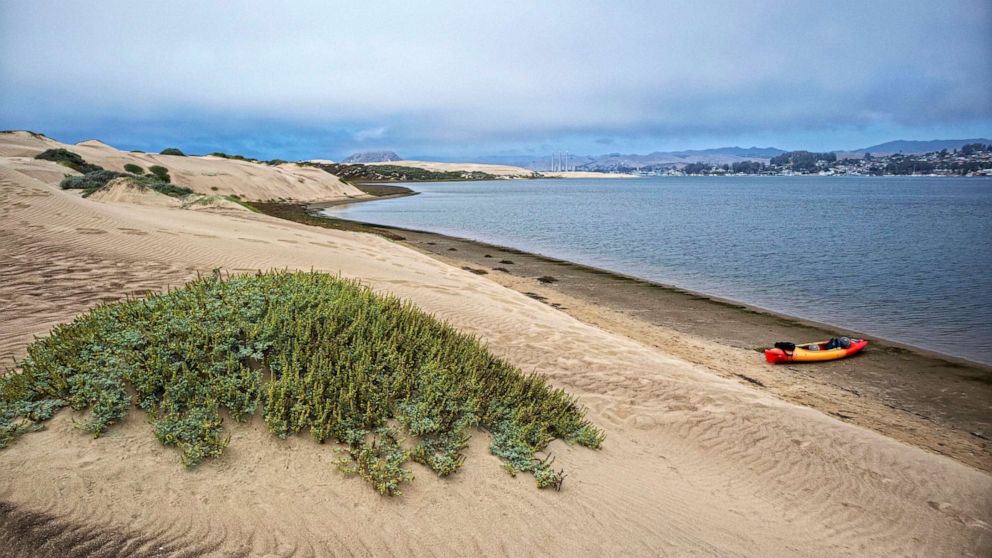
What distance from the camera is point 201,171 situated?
54844 millimetres

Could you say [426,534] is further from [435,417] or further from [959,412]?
[959,412]

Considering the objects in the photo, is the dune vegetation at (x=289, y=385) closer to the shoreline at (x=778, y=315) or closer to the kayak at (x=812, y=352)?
the kayak at (x=812, y=352)

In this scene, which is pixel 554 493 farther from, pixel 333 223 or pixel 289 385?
pixel 333 223

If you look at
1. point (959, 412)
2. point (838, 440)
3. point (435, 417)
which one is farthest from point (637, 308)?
point (435, 417)

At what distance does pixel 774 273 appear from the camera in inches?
933

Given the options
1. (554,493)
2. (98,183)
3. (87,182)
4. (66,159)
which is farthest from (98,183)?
(554,493)

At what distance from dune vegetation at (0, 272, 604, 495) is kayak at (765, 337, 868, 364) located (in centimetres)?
796

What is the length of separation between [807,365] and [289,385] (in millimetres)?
12004

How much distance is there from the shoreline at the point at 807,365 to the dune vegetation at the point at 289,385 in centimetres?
666

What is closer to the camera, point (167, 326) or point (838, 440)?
point (167, 326)

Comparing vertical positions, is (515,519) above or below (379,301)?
below

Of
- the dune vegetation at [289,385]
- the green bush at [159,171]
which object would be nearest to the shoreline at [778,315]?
the dune vegetation at [289,385]

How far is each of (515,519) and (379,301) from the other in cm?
399

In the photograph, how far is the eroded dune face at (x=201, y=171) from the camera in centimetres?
4707
